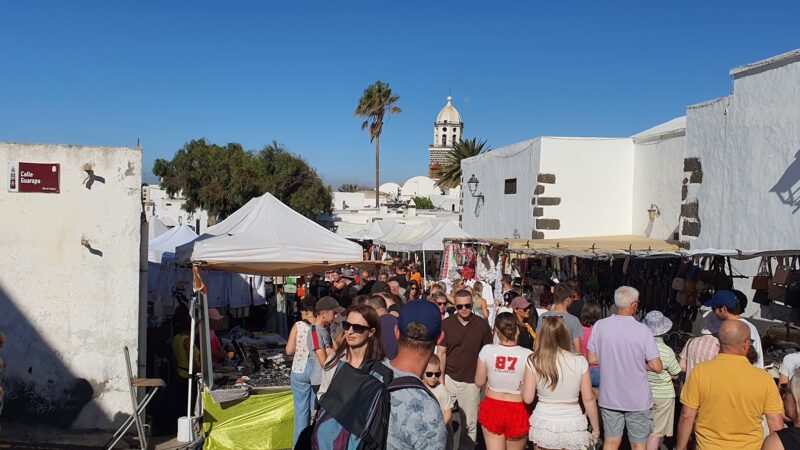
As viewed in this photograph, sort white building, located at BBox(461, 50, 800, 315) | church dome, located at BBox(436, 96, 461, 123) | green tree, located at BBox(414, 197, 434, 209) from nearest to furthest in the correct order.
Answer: white building, located at BBox(461, 50, 800, 315) < green tree, located at BBox(414, 197, 434, 209) < church dome, located at BBox(436, 96, 461, 123)

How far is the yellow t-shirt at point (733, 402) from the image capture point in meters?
4.59

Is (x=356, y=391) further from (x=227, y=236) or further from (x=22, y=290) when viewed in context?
(x=227, y=236)

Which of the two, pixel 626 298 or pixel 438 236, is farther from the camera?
pixel 438 236

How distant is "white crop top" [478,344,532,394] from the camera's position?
562 centimetres

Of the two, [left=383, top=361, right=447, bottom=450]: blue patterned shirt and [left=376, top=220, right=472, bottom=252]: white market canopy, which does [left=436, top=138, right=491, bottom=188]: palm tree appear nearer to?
[left=376, top=220, right=472, bottom=252]: white market canopy

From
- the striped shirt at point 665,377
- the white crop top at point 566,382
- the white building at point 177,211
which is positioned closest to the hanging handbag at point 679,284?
the striped shirt at point 665,377

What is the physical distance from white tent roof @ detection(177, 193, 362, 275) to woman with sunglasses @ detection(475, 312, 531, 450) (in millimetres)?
4308

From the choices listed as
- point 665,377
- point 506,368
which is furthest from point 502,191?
point 506,368

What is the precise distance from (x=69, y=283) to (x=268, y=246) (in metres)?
2.53

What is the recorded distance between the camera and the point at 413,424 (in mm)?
3086

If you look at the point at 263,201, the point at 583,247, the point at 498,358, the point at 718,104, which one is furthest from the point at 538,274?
the point at 498,358

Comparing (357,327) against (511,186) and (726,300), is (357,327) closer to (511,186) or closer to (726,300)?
(726,300)

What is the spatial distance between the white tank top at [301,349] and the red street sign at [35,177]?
2.94 metres

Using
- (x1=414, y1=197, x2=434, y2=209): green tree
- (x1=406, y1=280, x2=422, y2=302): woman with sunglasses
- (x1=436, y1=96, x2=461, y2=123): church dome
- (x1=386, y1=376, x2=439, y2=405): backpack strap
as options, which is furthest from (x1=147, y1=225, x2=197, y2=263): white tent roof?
(x1=436, y1=96, x2=461, y2=123): church dome
